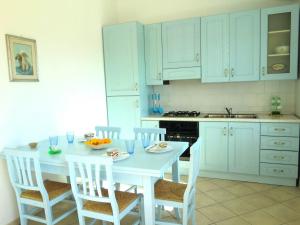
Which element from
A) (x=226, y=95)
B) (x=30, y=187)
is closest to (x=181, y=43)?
(x=226, y=95)

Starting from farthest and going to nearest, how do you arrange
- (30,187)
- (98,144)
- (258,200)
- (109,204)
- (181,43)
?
1. (181,43)
2. (258,200)
3. (98,144)
4. (30,187)
5. (109,204)

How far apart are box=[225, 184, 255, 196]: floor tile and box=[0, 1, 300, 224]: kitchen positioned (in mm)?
1118

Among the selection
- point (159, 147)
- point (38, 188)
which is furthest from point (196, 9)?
point (38, 188)

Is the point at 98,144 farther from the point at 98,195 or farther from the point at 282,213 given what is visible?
the point at 282,213

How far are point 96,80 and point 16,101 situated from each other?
4.52 ft

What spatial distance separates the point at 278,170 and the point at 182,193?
172 cm

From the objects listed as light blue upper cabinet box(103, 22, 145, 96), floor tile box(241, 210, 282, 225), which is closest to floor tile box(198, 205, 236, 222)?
floor tile box(241, 210, 282, 225)

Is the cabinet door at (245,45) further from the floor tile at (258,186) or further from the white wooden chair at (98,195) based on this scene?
the white wooden chair at (98,195)

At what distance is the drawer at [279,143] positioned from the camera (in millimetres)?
3078

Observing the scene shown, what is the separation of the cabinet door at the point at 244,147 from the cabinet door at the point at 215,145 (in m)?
0.08

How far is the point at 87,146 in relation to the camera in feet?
8.20

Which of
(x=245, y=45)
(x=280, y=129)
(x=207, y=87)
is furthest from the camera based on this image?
(x=207, y=87)

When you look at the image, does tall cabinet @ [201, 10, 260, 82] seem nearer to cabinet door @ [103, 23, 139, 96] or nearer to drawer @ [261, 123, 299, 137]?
drawer @ [261, 123, 299, 137]

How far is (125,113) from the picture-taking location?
12.5 feet
